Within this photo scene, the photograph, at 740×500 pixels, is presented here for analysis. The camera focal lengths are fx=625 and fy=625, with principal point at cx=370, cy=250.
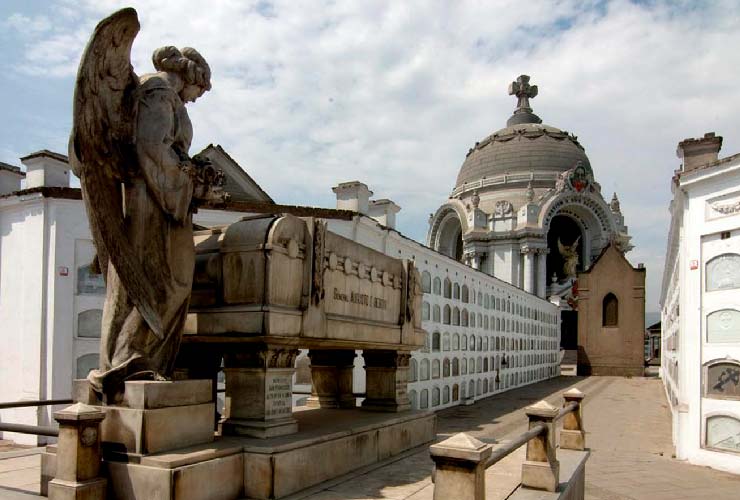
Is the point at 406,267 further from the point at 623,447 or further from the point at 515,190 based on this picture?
the point at 515,190

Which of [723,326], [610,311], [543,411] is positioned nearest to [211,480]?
[543,411]

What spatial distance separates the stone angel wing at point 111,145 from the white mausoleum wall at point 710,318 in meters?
11.5

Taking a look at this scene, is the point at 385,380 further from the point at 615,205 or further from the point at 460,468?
the point at 615,205

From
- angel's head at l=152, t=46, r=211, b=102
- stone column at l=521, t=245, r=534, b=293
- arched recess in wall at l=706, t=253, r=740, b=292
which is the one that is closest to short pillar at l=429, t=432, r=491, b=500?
angel's head at l=152, t=46, r=211, b=102

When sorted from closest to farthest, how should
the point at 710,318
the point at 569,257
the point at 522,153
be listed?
the point at 710,318
the point at 569,257
the point at 522,153

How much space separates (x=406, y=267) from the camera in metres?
8.82

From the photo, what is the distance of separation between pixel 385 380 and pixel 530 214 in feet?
145

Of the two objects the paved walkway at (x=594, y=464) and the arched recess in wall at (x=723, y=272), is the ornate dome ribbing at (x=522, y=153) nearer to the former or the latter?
the paved walkway at (x=594, y=464)

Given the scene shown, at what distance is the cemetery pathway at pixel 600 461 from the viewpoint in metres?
6.30

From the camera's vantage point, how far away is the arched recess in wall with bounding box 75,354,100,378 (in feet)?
47.2

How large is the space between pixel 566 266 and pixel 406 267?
4882cm

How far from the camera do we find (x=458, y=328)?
22.4 metres

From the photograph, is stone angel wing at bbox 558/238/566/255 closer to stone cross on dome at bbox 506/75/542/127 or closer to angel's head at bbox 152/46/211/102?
stone cross on dome at bbox 506/75/542/127

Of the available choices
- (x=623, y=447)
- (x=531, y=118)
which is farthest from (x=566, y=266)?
(x=623, y=447)
